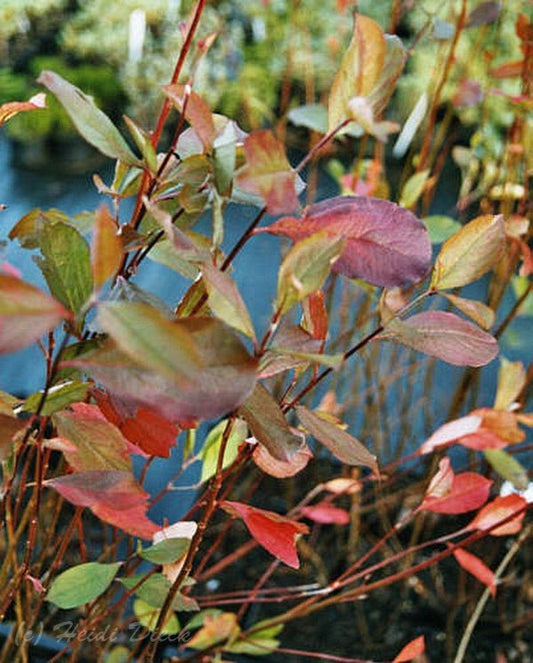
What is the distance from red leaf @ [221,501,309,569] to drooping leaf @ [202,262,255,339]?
12 centimetres

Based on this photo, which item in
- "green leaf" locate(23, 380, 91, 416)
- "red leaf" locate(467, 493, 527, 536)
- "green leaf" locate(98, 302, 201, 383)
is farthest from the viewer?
"red leaf" locate(467, 493, 527, 536)

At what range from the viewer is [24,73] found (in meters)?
3.10

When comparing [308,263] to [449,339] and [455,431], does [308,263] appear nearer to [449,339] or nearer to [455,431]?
[449,339]

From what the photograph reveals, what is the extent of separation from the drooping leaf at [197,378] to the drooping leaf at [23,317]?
0.13 ft

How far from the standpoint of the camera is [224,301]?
0.30 m

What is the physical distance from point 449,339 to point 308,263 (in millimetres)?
89

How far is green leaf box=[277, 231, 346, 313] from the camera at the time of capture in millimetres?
303

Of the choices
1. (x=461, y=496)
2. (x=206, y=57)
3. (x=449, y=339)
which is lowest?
(x=206, y=57)

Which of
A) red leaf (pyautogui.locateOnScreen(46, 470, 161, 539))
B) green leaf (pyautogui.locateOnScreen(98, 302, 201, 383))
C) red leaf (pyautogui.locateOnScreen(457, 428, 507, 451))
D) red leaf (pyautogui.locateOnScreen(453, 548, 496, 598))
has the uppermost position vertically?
green leaf (pyautogui.locateOnScreen(98, 302, 201, 383))

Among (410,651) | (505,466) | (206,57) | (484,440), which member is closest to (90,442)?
(410,651)

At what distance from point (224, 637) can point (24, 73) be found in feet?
9.14

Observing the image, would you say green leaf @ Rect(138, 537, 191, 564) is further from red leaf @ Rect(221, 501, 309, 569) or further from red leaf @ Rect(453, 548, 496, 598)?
red leaf @ Rect(453, 548, 496, 598)

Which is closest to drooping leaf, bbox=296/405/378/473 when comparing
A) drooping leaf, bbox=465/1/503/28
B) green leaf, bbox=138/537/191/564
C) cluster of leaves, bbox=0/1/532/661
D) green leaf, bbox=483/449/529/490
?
cluster of leaves, bbox=0/1/532/661

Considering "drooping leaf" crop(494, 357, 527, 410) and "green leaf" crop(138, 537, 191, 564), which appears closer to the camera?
"green leaf" crop(138, 537, 191, 564)
